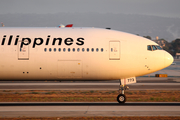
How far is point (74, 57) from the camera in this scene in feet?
80.8

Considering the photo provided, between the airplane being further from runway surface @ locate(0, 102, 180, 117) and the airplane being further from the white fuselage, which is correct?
runway surface @ locate(0, 102, 180, 117)

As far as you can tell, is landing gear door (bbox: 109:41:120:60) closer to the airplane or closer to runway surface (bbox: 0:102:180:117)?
the airplane

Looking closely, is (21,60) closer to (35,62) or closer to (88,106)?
(35,62)

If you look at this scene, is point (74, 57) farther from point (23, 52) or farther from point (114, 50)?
point (23, 52)

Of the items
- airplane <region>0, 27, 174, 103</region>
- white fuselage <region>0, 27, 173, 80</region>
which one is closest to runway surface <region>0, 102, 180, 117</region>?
airplane <region>0, 27, 174, 103</region>

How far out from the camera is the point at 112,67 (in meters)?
24.9

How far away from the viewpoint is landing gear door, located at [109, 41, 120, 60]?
81.4ft

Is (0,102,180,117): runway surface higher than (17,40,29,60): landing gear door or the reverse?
the reverse

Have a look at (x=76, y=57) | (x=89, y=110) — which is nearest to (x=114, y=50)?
(x=76, y=57)

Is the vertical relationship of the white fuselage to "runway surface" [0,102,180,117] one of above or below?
above

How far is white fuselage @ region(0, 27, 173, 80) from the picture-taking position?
24.7m

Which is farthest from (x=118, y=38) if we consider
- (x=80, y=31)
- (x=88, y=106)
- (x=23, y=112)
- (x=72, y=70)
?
(x=23, y=112)

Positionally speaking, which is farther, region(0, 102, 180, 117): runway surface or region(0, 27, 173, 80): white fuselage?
region(0, 27, 173, 80): white fuselage

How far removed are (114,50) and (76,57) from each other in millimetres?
3688
